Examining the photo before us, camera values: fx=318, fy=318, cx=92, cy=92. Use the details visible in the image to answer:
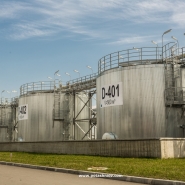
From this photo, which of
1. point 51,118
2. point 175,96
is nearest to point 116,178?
point 175,96

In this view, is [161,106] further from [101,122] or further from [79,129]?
[79,129]

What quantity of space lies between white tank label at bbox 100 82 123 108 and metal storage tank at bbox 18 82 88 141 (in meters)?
11.5

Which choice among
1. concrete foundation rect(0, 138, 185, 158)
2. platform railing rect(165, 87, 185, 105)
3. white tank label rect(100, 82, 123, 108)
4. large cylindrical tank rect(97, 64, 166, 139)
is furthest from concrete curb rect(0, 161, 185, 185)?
platform railing rect(165, 87, 185, 105)

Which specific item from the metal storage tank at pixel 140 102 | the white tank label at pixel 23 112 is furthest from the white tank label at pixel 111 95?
the white tank label at pixel 23 112

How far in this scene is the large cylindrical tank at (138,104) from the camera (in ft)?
76.4

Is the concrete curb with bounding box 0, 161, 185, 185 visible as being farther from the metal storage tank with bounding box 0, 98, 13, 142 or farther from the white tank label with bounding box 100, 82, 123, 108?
the metal storage tank with bounding box 0, 98, 13, 142

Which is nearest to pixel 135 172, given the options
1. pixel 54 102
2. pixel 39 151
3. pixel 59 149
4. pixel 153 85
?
pixel 153 85

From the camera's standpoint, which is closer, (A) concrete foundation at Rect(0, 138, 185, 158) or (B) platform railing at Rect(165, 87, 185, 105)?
(A) concrete foundation at Rect(0, 138, 185, 158)

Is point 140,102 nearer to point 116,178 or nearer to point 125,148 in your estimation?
point 125,148

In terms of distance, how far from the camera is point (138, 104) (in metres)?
23.7

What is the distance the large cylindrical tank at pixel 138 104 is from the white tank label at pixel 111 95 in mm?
79

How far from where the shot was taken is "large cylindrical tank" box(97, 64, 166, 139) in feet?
76.4

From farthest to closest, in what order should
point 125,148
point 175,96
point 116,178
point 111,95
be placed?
point 111,95 < point 175,96 < point 125,148 < point 116,178

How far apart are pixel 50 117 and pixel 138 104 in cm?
1522
